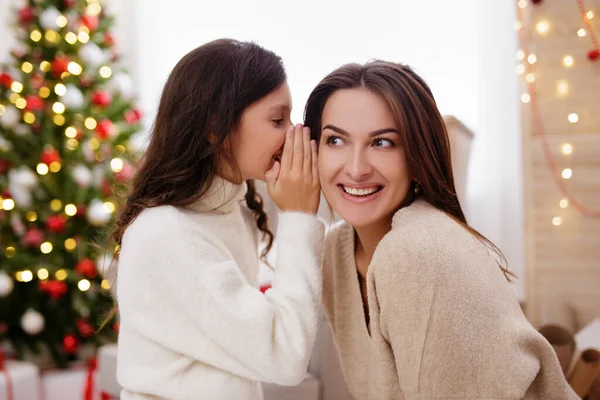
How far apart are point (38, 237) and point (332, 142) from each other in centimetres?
202

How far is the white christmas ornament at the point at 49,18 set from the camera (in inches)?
112

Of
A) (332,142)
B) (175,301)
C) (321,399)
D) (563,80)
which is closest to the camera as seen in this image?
(175,301)

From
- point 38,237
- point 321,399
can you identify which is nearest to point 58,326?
point 38,237

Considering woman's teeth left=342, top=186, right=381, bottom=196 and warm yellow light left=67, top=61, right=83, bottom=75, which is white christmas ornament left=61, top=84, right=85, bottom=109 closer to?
warm yellow light left=67, top=61, right=83, bottom=75

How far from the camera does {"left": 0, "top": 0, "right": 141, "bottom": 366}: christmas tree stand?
112 inches

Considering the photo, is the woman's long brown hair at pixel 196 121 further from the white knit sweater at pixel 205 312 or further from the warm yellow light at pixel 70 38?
the warm yellow light at pixel 70 38

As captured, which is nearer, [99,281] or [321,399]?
[321,399]

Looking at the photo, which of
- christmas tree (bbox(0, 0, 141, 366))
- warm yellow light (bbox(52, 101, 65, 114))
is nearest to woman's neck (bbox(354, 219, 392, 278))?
christmas tree (bbox(0, 0, 141, 366))

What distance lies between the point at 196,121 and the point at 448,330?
0.67 m

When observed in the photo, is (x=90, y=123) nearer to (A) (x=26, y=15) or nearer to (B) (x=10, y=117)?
(B) (x=10, y=117)

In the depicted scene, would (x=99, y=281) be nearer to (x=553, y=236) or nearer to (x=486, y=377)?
(x=553, y=236)

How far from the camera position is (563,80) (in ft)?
9.34

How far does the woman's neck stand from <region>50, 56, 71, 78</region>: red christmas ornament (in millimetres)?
1997

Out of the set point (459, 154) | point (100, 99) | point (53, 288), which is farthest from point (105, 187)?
point (459, 154)
